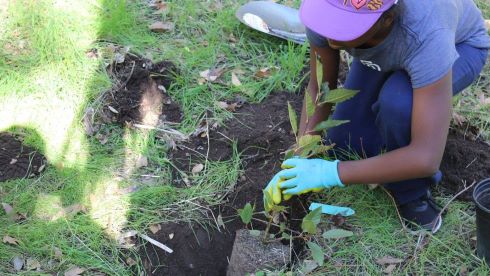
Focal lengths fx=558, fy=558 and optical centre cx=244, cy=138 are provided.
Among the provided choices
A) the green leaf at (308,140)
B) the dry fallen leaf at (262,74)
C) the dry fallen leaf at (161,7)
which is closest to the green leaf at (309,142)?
the green leaf at (308,140)

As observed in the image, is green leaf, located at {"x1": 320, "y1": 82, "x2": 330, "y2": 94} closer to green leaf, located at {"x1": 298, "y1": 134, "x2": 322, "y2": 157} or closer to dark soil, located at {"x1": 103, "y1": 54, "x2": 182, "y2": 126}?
green leaf, located at {"x1": 298, "y1": 134, "x2": 322, "y2": 157}

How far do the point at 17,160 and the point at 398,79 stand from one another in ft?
5.60

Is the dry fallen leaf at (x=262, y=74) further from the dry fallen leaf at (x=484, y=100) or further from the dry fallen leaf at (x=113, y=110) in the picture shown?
the dry fallen leaf at (x=484, y=100)

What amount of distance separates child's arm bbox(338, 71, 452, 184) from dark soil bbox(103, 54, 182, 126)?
1.12m

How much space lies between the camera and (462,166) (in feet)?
8.00

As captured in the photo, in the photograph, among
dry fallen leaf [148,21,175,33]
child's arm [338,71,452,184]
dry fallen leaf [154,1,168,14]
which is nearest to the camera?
child's arm [338,71,452,184]

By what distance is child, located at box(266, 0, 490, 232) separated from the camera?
5.61ft

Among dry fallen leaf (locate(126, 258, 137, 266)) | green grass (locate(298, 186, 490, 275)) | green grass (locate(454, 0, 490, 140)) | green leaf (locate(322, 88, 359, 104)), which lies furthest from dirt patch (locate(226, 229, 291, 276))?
green grass (locate(454, 0, 490, 140))

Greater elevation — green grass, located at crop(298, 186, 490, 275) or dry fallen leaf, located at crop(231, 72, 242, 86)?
green grass, located at crop(298, 186, 490, 275)

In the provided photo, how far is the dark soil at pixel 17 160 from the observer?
8.20ft

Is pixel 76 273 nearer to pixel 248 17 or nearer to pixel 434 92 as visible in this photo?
pixel 434 92

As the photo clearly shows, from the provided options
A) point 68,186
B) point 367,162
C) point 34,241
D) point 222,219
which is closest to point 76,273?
point 34,241

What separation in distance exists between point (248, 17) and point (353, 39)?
67.1 inches

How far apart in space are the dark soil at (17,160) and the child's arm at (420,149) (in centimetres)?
140
